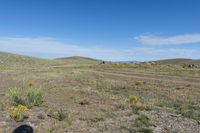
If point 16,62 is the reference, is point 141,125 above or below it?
below

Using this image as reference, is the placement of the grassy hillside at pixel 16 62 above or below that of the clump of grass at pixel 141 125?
above

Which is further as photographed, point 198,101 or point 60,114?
point 198,101

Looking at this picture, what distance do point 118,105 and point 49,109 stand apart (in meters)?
3.55

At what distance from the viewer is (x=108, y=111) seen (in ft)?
33.9

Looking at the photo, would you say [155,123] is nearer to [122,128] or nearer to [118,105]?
[122,128]

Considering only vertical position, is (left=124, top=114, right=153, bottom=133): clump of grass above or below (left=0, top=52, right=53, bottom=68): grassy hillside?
below

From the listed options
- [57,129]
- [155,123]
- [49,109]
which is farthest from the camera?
[49,109]

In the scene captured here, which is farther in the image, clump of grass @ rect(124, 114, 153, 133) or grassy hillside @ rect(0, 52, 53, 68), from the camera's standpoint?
grassy hillside @ rect(0, 52, 53, 68)

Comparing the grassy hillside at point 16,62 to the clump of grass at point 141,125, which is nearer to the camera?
the clump of grass at point 141,125

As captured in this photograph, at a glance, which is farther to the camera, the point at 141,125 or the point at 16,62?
the point at 16,62

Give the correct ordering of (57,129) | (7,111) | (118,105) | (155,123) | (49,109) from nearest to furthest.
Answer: (57,129)
(155,123)
(7,111)
(49,109)
(118,105)

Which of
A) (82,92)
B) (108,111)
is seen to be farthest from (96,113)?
(82,92)

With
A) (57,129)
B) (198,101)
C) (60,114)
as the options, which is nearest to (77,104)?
(60,114)

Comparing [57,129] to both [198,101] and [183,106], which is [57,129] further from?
[198,101]
